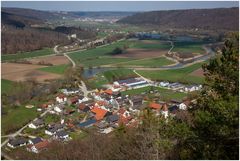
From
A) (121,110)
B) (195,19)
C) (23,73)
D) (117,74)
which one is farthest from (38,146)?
(195,19)

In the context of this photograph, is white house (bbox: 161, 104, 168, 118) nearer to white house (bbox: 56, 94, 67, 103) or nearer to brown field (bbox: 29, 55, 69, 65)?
white house (bbox: 56, 94, 67, 103)

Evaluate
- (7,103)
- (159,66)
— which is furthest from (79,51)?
(7,103)

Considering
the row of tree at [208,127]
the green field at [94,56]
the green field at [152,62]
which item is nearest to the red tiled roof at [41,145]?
the row of tree at [208,127]

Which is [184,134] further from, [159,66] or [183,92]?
[159,66]

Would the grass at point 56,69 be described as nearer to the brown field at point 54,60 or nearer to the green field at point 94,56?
the brown field at point 54,60

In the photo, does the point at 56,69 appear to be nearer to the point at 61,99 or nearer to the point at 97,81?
the point at 97,81
